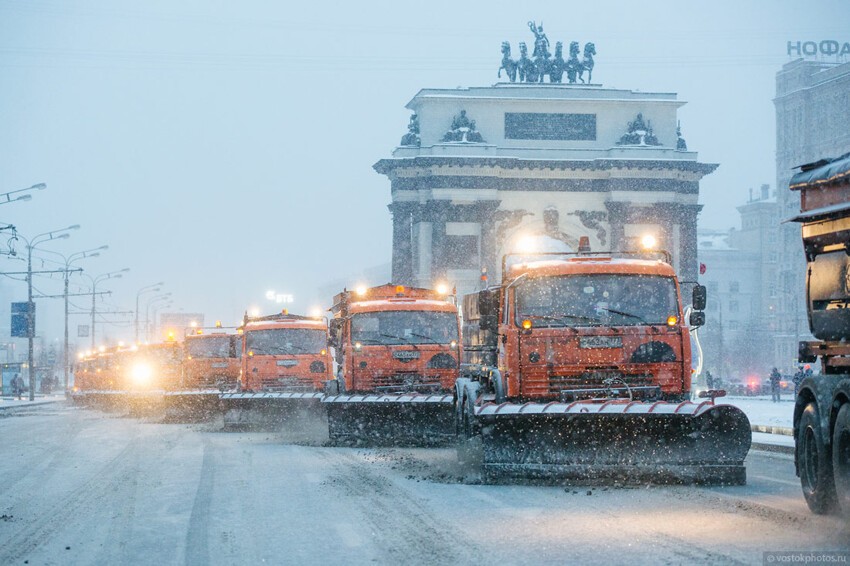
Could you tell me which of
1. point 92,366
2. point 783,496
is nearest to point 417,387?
point 783,496

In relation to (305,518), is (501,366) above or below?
above

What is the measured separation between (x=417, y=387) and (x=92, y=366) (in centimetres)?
3695

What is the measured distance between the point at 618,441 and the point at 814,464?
3.28 meters

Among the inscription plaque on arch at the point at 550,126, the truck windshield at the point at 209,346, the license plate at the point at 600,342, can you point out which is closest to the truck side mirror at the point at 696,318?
the license plate at the point at 600,342

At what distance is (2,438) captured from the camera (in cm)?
2988

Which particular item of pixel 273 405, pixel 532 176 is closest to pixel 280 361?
pixel 273 405

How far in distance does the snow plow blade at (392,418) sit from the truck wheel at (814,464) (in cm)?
992

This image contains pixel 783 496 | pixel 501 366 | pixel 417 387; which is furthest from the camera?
pixel 417 387

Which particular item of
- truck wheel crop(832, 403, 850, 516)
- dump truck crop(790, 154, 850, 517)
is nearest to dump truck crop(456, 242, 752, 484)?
dump truck crop(790, 154, 850, 517)

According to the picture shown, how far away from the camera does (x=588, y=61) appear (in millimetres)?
74875

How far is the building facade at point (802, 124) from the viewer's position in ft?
447

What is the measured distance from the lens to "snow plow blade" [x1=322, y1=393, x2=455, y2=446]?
22297 mm

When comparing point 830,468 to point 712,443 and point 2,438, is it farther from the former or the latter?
point 2,438

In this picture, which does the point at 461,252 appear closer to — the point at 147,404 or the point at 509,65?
the point at 509,65
